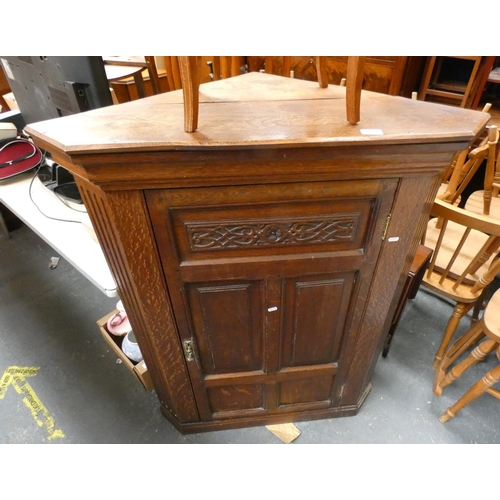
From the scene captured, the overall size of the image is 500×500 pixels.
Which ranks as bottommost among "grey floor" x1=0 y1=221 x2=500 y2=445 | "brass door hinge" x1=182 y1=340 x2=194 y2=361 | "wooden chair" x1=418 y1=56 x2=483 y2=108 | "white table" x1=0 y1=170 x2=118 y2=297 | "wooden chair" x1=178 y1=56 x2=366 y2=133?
"grey floor" x1=0 y1=221 x2=500 y2=445

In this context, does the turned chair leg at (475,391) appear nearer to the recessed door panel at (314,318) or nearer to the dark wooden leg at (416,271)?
the dark wooden leg at (416,271)

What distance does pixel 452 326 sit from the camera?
1.36m

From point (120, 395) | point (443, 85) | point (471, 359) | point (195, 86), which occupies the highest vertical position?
point (195, 86)

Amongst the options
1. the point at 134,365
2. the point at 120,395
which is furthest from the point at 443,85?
the point at 120,395

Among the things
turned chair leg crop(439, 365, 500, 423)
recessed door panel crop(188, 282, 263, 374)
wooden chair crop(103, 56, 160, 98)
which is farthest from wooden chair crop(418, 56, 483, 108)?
recessed door panel crop(188, 282, 263, 374)

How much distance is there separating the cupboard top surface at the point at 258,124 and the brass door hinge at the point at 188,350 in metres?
0.57

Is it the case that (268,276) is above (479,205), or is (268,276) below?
above

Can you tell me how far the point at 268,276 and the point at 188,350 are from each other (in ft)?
1.12

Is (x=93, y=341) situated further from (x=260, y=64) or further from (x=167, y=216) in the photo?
(x=260, y=64)

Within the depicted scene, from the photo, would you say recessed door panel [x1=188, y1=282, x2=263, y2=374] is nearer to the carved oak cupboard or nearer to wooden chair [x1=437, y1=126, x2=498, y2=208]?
the carved oak cupboard

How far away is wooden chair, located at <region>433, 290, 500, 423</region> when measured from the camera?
40.5 inches

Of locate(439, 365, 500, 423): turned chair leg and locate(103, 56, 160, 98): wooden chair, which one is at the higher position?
locate(103, 56, 160, 98): wooden chair

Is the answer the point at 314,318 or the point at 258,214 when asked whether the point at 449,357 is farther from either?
the point at 258,214
